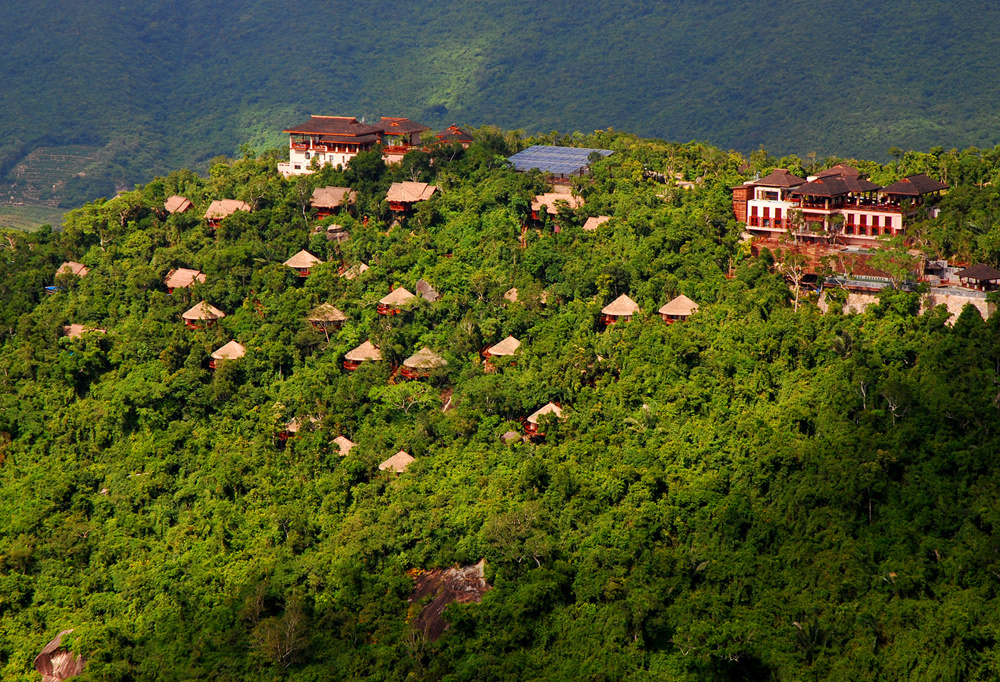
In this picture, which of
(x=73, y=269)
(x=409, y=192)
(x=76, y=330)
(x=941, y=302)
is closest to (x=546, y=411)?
(x=941, y=302)

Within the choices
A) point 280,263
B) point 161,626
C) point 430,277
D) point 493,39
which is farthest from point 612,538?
point 493,39

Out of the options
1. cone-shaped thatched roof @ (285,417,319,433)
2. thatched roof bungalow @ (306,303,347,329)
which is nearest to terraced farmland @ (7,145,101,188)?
thatched roof bungalow @ (306,303,347,329)

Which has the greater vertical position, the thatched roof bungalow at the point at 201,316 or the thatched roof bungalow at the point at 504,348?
the thatched roof bungalow at the point at 504,348

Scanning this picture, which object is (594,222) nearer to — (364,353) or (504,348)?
(504,348)

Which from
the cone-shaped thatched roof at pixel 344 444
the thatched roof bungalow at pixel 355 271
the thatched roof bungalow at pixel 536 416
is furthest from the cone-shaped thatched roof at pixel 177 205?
the thatched roof bungalow at pixel 536 416

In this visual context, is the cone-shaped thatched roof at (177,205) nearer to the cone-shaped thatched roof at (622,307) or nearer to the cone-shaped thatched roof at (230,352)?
the cone-shaped thatched roof at (230,352)

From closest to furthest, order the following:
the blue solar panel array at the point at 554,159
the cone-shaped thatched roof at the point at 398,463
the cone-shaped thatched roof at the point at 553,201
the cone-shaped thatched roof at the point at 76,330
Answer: the cone-shaped thatched roof at the point at 398,463
the cone-shaped thatched roof at the point at 76,330
the cone-shaped thatched roof at the point at 553,201
the blue solar panel array at the point at 554,159
